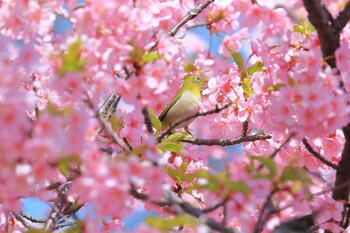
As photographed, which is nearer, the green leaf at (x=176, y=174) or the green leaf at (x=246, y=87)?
the green leaf at (x=176, y=174)

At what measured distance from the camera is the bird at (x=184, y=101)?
420cm

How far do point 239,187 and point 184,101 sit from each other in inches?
93.4

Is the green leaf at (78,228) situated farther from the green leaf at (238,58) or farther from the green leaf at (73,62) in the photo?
the green leaf at (238,58)

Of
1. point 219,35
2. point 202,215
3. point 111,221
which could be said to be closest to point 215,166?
point 202,215

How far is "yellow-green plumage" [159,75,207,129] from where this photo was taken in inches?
165

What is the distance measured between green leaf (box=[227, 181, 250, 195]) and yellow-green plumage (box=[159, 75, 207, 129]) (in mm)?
2290

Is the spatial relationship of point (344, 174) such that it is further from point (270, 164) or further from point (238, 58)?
point (238, 58)

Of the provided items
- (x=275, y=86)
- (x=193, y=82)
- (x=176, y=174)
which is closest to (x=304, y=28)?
(x=275, y=86)

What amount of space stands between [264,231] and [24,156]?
1.36 meters

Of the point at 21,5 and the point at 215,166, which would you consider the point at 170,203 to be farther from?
the point at 21,5

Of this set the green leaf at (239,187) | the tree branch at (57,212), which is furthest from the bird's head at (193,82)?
the green leaf at (239,187)

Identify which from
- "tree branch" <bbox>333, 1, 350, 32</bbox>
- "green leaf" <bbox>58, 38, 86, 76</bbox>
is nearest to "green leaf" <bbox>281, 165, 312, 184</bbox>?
"green leaf" <bbox>58, 38, 86, 76</bbox>

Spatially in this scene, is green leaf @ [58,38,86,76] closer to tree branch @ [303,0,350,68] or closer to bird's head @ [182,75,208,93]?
tree branch @ [303,0,350,68]

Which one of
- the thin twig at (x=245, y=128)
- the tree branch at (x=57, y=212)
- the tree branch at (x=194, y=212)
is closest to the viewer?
the tree branch at (x=194, y=212)
